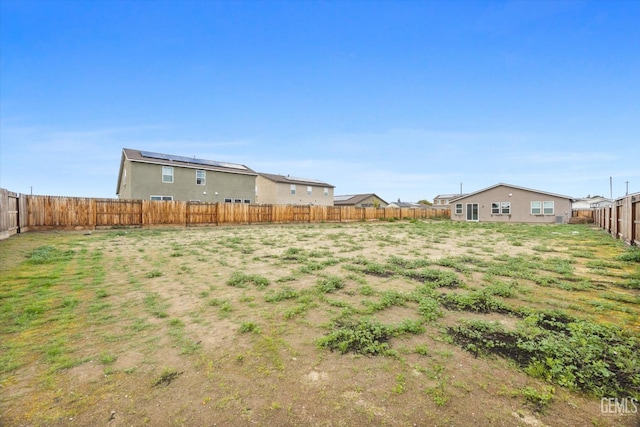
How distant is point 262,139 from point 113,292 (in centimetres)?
3426

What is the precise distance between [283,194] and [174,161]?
1341 centimetres

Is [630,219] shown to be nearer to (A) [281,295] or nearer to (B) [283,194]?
(A) [281,295]

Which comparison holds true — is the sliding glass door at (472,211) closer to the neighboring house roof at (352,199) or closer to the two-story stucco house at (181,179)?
the neighboring house roof at (352,199)

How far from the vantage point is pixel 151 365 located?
2.58 meters

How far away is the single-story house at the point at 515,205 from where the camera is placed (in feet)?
92.4

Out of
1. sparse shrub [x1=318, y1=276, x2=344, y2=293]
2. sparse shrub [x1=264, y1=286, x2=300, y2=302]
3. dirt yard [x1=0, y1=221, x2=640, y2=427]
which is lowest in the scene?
dirt yard [x1=0, y1=221, x2=640, y2=427]

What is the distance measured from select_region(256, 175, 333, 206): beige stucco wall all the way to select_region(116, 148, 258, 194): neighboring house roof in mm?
5755

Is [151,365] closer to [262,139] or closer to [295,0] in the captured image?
[295,0]

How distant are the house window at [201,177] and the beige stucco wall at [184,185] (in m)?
0.20

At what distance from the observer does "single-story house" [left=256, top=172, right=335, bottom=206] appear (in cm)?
3425

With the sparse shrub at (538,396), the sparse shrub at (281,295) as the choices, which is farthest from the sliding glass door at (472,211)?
the sparse shrub at (538,396)

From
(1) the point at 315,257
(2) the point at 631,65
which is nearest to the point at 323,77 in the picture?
(2) the point at 631,65

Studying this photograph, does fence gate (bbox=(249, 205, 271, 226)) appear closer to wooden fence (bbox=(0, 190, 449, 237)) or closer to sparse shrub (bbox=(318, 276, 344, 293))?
wooden fence (bbox=(0, 190, 449, 237))

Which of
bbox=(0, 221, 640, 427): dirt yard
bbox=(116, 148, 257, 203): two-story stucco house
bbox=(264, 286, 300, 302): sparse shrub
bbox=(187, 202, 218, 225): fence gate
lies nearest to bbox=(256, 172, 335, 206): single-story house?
bbox=(116, 148, 257, 203): two-story stucco house
